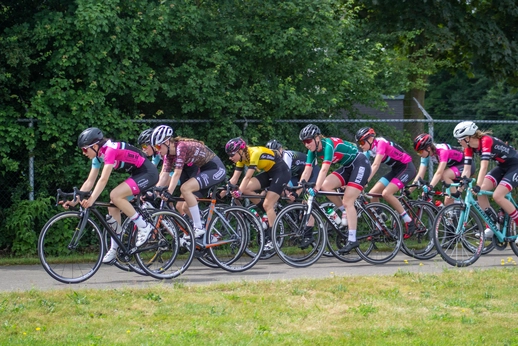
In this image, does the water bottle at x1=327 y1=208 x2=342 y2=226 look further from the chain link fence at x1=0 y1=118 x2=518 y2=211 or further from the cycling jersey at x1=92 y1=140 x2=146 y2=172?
the cycling jersey at x1=92 y1=140 x2=146 y2=172

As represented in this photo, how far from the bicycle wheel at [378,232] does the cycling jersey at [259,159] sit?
1534 millimetres

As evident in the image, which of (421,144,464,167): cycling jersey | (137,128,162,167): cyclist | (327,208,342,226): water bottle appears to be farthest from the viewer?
(421,144,464,167): cycling jersey

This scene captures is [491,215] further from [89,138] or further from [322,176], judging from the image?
[89,138]

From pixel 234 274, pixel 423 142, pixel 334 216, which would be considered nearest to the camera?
pixel 234 274

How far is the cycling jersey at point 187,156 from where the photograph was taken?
11.3 meters

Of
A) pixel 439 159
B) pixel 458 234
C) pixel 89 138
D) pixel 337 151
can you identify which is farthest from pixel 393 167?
pixel 89 138

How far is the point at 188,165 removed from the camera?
11.8 meters

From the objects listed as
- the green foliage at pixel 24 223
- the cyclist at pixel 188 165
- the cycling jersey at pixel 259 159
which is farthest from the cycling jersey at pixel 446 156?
the green foliage at pixel 24 223

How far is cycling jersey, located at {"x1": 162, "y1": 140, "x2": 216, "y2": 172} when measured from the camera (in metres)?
11.3

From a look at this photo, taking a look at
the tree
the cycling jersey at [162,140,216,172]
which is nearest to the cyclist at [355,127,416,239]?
→ the cycling jersey at [162,140,216,172]

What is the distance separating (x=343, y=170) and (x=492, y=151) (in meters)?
2.20

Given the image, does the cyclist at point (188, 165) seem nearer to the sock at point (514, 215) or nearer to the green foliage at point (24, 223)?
the green foliage at point (24, 223)

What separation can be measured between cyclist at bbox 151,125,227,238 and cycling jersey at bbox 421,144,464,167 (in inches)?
159

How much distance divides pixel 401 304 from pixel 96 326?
10.5 ft
